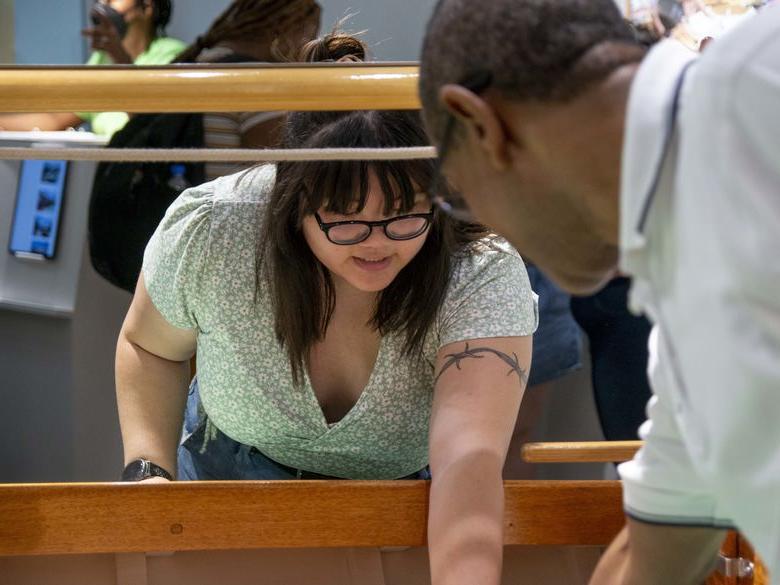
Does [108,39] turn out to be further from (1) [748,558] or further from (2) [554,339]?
(1) [748,558]

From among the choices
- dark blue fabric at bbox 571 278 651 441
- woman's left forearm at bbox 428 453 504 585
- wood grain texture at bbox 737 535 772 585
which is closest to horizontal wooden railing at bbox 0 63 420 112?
woman's left forearm at bbox 428 453 504 585

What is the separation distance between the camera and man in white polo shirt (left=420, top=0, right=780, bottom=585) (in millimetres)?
617

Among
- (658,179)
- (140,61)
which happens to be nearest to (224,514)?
(658,179)

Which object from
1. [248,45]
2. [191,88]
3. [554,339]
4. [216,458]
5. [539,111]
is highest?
[539,111]

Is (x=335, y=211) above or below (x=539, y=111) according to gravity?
below

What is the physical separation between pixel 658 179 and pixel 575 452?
0.75 metres

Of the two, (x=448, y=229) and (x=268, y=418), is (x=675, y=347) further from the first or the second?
(x=268, y=418)

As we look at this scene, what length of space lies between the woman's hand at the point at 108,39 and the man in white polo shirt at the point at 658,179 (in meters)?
1.99

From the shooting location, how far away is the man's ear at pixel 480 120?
0.73 meters

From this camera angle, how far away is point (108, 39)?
265cm

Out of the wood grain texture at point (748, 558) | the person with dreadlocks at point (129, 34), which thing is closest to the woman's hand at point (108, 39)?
the person with dreadlocks at point (129, 34)

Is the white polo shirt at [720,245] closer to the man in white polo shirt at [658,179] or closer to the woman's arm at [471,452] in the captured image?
the man in white polo shirt at [658,179]

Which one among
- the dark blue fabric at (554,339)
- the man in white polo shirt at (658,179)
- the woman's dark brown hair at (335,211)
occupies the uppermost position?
the man in white polo shirt at (658,179)

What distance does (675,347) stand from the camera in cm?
67
